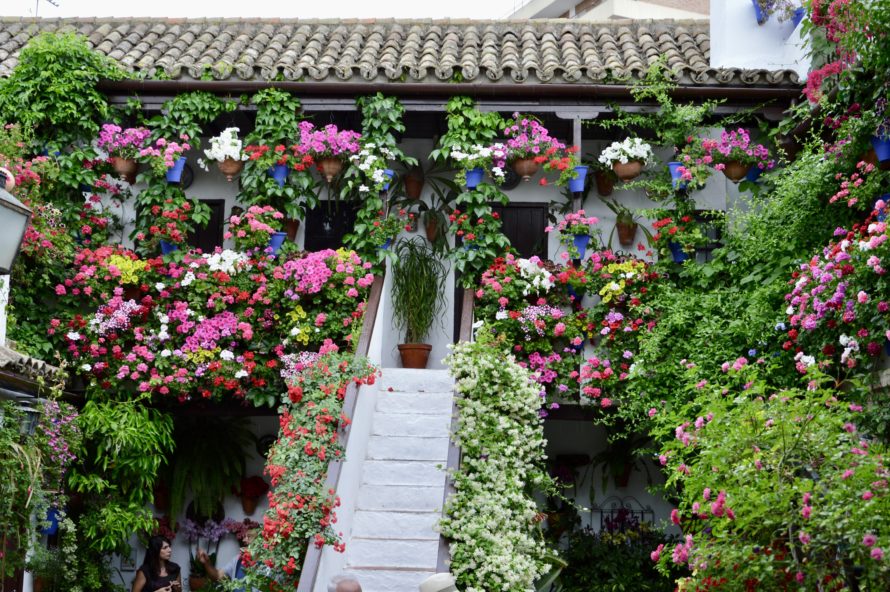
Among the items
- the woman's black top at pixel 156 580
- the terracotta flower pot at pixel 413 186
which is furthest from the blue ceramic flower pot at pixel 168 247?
the woman's black top at pixel 156 580

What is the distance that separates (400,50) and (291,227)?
8.94 ft

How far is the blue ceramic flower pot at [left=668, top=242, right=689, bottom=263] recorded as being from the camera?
11.4 m

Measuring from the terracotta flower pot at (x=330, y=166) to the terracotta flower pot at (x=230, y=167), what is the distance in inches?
36.6

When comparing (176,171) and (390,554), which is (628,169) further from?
(390,554)

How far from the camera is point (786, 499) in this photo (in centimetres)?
600

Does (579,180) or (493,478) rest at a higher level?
(579,180)

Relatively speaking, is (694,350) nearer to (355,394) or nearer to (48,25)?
(355,394)

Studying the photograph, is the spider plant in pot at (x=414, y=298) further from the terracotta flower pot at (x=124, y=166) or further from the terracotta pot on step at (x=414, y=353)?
the terracotta flower pot at (x=124, y=166)

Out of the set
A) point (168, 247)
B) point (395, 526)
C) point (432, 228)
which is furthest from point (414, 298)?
point (395, 526)

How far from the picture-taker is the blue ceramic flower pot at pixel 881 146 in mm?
8336

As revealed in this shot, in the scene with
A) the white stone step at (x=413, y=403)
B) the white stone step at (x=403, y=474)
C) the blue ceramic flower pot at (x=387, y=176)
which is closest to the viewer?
the white stone step at (x=403, y=474)

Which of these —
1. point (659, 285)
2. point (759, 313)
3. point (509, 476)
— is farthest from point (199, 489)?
point (759, 313)

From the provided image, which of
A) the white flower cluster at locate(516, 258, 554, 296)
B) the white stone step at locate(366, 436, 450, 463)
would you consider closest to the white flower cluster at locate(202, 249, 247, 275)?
the white stone step at locate(366, 436, 450, 463)

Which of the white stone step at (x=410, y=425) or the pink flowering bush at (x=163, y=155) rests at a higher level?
the pink flowering bush at (x=163, y=155)
